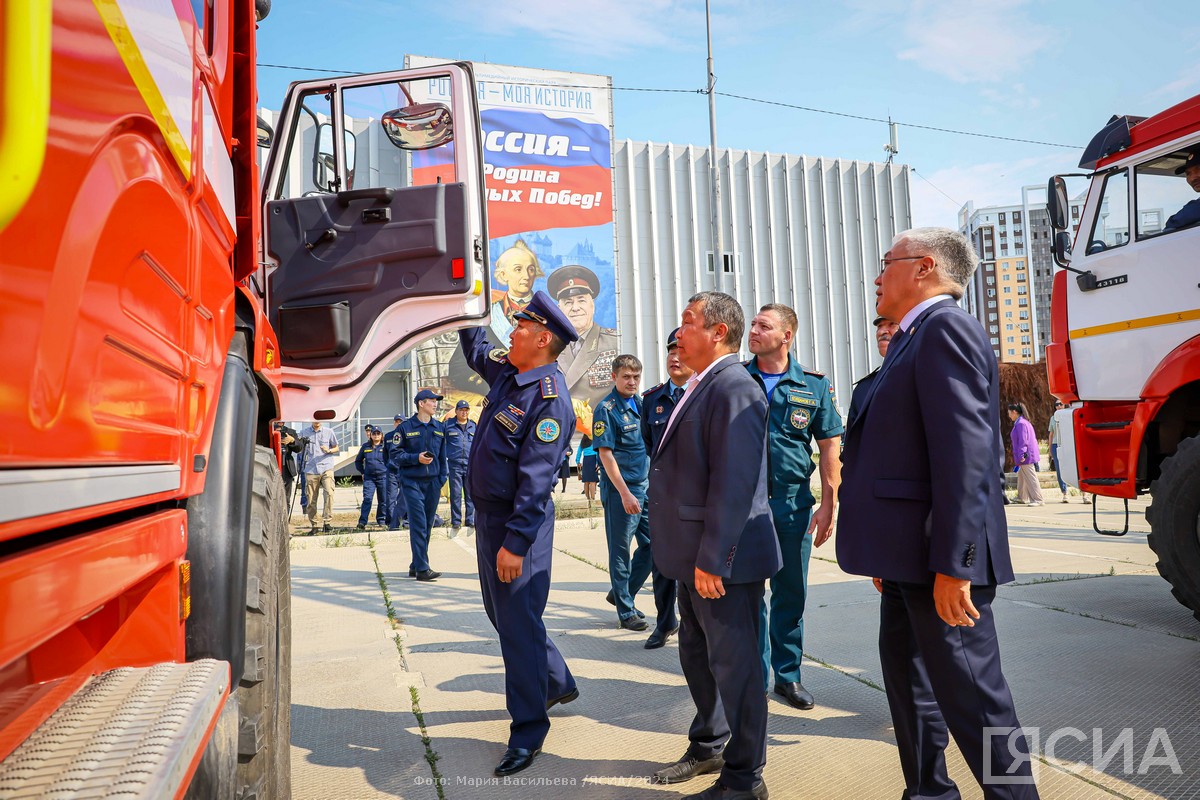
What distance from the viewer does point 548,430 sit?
135 inches

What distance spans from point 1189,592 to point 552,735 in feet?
11.5

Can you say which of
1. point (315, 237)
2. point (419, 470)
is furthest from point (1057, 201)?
point (419, 470)

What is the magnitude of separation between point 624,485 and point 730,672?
276cm

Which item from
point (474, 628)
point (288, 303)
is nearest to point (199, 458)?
point (288, 303)

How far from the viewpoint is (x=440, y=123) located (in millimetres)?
4184

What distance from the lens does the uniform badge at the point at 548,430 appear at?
342 centimetres

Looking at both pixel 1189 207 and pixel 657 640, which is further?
pixel 657 640

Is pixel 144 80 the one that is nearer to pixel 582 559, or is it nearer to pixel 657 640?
pixel 657 640

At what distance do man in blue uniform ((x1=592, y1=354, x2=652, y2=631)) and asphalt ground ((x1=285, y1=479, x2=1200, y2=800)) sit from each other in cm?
32

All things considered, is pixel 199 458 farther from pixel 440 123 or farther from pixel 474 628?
pixel 474 628

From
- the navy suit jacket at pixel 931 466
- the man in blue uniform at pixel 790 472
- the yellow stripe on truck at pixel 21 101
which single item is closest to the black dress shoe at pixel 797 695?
the man in blue uniform at pixel 790 472

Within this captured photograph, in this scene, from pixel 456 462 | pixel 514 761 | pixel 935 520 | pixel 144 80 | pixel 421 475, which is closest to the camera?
pixel 144 80

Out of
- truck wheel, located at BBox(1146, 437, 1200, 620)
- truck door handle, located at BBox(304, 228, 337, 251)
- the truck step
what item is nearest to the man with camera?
truck door handle, located at BBox(304, 228, 337, 251)

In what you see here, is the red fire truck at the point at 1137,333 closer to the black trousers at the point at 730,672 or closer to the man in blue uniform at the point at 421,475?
the black trousers at the point at 730,672
